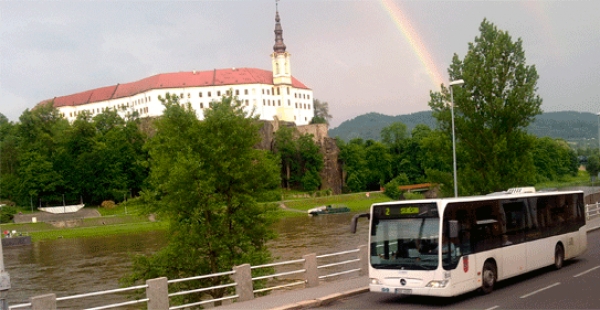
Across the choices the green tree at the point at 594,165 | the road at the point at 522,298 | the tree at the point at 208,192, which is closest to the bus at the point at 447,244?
the road at the point at 522,298

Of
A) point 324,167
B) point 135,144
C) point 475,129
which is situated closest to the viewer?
point 475,129

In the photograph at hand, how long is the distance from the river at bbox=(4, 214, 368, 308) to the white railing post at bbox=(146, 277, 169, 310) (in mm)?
13340

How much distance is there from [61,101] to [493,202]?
6955 inches

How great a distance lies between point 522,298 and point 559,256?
604cm

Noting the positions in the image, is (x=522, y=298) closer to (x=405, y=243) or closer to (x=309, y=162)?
(x=405, y=243)

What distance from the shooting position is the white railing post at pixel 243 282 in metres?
16.5

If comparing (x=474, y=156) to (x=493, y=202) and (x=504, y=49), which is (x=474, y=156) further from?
(x=493, y=202)

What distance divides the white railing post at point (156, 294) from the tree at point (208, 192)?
11451 mm

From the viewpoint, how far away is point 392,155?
14188 centimetres

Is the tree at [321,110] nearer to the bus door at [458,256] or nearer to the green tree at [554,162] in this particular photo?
the green tree at [554,162]

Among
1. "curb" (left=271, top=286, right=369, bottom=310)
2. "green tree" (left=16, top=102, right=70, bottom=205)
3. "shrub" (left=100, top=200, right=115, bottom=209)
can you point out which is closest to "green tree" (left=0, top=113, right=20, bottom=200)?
"green tree" (left=16, top=102, right=70, bottom=205)

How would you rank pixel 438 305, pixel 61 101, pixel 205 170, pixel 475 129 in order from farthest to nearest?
pixel 61 101 < pixel 475 129 < pixel 205 170 < pixel 438 305

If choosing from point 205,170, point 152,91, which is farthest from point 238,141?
point 152,91

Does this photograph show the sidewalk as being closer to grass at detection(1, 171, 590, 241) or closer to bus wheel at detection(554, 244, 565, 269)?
bus wheel at detection(554, 244, 565, 269)
